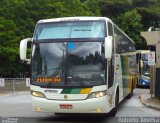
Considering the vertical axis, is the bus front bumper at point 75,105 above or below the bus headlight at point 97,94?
below

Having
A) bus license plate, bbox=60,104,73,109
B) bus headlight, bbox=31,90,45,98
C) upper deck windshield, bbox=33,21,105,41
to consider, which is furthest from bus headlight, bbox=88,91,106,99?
upper deck windshield, bbox=33,21,105,41

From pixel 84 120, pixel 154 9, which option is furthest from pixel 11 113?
pixel 154 9

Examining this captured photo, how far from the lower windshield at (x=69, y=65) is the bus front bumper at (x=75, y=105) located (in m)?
0.50

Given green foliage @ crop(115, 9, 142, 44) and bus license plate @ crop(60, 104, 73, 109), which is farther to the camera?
green foliage @ crop(115, 9, 142, 44)

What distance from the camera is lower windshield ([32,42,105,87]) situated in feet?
44.1

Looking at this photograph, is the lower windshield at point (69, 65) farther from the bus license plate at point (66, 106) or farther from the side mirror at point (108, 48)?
the bus license plate at point (66, 106)

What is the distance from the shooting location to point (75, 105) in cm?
1325

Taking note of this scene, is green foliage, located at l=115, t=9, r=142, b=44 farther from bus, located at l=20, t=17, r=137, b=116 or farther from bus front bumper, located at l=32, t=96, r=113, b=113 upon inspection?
bus front bumper, located at l=32, t=96, r=113, b=113

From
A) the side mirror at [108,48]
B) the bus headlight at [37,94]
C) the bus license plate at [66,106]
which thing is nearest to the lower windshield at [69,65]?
the bus headlight at [37,94]

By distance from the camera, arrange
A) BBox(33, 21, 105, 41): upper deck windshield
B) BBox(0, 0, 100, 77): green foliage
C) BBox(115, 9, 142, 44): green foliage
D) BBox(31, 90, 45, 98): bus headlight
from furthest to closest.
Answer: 1. BBox(115, 9, 142, 44): green foliage
2. BBox(0, 0, 100, 77): green foliage
3. BBox(33, 21, 105, 41): upper deck windshield
4. BBox(31, 90, 45, 98): bus headlight

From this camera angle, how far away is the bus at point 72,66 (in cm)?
1332

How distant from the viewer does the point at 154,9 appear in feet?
205

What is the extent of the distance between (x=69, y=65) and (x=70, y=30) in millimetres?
1268

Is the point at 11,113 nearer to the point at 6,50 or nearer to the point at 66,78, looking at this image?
the point at 66,78
